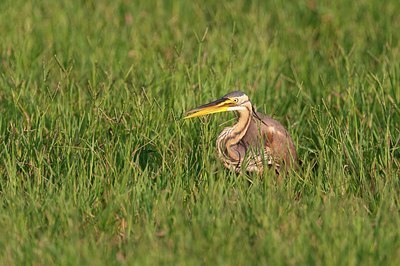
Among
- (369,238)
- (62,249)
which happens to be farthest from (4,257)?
(369,238)

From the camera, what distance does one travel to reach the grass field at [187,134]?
4.66 m

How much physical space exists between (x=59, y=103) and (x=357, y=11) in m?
3.81

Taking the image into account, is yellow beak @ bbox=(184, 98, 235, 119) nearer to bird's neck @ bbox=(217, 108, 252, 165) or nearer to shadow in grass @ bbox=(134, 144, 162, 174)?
bird's neck @ bbox=(217, 108, 252, 165)

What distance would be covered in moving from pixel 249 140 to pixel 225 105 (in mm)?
311

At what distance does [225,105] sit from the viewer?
18.9 feet

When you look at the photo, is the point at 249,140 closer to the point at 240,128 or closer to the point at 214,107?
the point at 240,128

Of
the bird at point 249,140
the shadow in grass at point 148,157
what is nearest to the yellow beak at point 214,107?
the bird at point 249,140

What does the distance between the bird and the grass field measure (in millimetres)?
101

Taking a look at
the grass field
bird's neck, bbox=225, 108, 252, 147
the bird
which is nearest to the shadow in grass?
the grass field

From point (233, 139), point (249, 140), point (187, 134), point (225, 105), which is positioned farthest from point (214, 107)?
point (187, 134)

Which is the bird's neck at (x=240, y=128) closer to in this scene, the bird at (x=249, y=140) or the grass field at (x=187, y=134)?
the bird at (x=249, y=140)

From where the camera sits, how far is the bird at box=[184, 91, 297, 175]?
18.8 ft

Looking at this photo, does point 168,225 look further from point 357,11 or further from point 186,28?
point 357,11

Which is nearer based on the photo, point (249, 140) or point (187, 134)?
point (249, 140)
